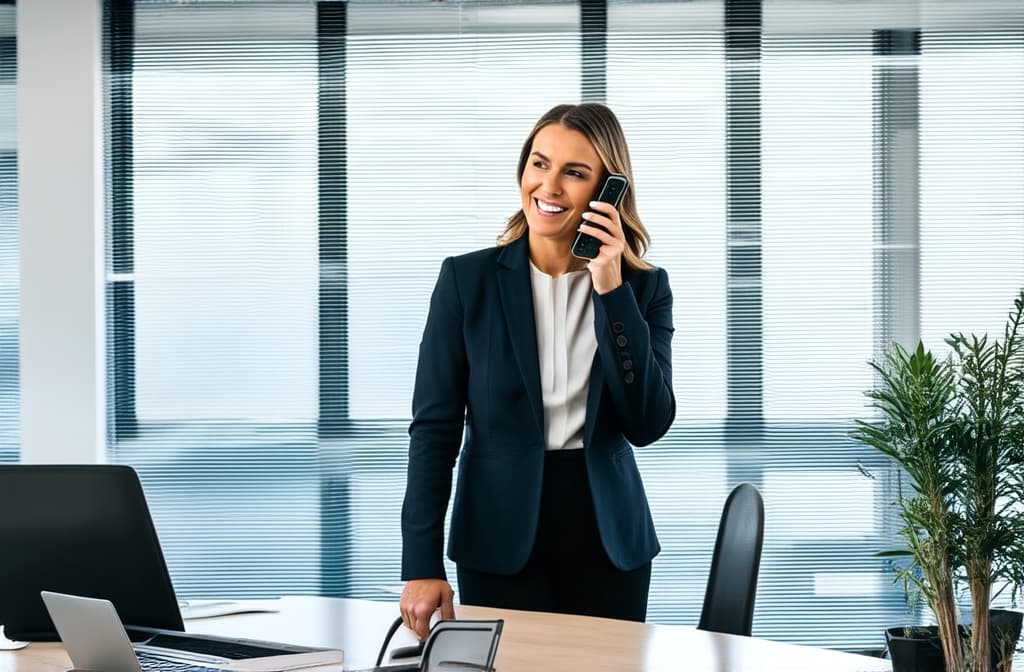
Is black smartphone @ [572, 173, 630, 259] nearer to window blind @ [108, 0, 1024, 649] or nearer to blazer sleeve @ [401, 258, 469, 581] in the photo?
blazer sleeve @ [401, 258, 469, 581]

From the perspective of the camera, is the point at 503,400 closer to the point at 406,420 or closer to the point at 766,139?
the point at 406,420

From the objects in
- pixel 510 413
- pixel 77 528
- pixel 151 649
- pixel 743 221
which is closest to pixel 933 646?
pixel 510 413

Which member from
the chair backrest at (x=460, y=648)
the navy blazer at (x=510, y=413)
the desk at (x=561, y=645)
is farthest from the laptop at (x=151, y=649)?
the navy blazer at (x=510, y=413)

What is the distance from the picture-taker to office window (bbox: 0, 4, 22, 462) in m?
4.39

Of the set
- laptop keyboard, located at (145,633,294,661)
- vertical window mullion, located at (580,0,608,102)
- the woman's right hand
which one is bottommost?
laptop keyboard, located at (145,633,294,661)

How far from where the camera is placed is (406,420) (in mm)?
4375

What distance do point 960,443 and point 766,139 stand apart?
2993 mm

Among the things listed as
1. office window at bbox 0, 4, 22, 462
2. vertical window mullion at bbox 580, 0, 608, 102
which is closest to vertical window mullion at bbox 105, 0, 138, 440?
office window at bbox 0, 4, 22, 462

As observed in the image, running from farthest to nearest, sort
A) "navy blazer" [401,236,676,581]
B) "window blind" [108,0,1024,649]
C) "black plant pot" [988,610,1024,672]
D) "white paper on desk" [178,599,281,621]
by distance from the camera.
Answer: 1. "window blind" [108,0,1024,649]
2. "white paper on desk" [178,599,281,621]
3. "navy blazer" [401,236,676,581]
4. "black plant pot" [988,610,1024,672]

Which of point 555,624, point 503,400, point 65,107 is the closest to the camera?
point 555,624

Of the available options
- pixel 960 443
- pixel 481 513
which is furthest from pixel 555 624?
pixel 960 443

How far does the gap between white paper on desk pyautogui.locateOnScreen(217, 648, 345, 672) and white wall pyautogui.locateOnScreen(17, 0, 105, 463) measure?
2.85m

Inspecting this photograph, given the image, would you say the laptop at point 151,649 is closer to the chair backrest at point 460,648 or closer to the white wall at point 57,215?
the chair backrest at point 460,648

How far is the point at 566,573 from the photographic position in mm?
2168
